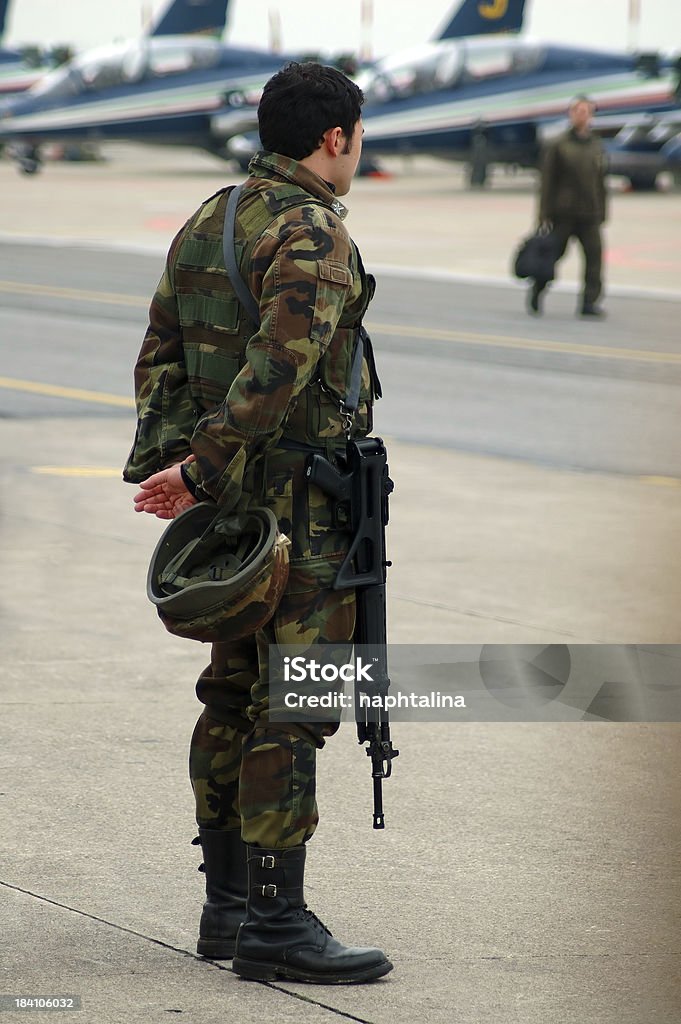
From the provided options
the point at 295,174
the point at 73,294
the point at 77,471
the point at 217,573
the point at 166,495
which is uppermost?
the point at 73,294

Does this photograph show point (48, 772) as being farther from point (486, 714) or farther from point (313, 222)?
point (313, 222)

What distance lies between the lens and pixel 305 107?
11.1ft

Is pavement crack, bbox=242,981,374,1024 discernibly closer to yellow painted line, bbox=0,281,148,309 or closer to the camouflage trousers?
the camouflage trousers

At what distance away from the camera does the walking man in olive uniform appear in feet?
58.0

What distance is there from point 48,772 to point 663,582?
10.9ft

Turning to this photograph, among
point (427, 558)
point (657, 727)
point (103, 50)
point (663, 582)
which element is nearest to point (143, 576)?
point (427, 558)

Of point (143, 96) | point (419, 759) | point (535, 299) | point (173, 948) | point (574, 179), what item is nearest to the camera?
point (173, 948)

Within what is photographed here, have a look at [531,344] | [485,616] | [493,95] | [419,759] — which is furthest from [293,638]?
[493,95]

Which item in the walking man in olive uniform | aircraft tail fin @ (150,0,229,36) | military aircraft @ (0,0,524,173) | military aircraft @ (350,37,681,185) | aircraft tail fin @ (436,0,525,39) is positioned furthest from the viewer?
aircraft tail fin @ (150,0,229,36)

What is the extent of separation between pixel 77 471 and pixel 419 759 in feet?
16.1

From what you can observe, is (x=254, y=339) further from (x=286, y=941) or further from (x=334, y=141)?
(x=286, y=941)

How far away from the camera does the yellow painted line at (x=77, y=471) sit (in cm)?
Answer: 935

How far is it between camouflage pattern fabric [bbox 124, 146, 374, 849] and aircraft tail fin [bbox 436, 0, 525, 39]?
50799mm

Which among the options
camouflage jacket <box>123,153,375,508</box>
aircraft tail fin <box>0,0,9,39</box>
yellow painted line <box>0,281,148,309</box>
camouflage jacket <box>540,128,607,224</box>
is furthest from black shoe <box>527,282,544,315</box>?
aircraft tail fin <box>0,0,9,39</box>
